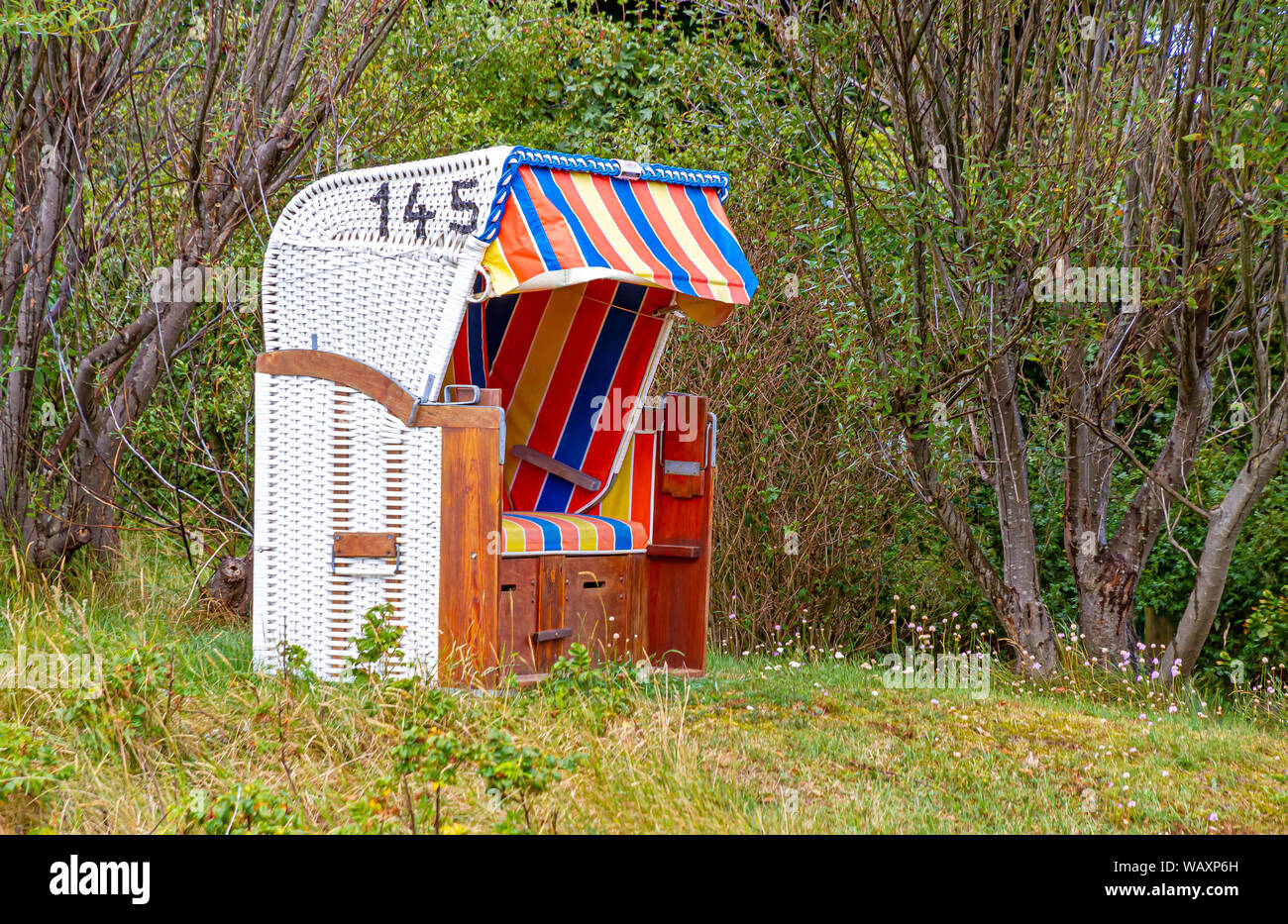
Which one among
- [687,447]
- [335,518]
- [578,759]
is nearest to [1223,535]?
[687,447]

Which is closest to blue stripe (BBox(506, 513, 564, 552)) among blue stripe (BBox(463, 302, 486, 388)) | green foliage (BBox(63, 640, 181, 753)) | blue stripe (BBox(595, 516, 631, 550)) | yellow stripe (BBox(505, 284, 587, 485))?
blue stripe (BBox(595, 516, 631, 550))

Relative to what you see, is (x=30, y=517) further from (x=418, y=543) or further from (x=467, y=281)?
(x=467, y=281)

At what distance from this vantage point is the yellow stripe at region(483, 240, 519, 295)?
4.13m

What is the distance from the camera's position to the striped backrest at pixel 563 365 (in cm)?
567

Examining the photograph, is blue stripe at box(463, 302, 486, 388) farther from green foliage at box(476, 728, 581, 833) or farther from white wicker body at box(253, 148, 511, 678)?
green foliage at box(476, 728, 581, 833)

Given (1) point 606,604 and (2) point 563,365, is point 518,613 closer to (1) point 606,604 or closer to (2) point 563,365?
(1) point 606,604

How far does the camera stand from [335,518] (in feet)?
14.8

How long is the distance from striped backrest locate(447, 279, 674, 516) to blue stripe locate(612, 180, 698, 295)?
87 centimetres

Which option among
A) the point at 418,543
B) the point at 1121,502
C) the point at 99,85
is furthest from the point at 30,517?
the point at 1121,502

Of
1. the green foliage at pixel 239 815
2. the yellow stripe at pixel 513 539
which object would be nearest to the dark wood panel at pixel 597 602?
the yellow stripe at pixel 513 539

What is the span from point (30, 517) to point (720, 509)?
159 inches

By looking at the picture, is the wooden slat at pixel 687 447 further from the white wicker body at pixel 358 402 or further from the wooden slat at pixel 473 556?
the white wicker body at pixel 358 402

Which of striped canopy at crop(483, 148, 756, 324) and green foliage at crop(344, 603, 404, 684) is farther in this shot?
striped canopy at crop(483, 148, 756, 324)

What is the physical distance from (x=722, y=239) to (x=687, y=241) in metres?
0.23
